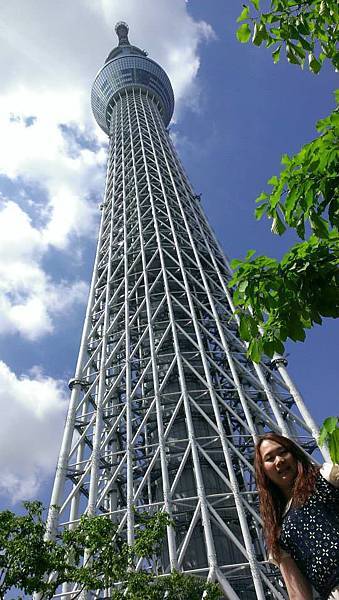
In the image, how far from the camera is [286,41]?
501 centimetres

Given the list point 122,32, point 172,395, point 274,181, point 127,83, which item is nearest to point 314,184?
point 274,181

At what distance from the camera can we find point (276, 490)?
349 cm

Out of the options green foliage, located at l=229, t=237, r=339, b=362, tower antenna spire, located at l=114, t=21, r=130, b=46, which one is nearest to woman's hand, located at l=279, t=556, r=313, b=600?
green foliage, located at l=229, t=237, r=339, b=362

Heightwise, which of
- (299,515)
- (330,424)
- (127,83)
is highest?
(127,83)

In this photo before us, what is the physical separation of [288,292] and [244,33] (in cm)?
287

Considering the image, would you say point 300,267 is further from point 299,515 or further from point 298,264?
point 299,515

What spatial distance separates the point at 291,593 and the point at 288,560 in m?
0.19

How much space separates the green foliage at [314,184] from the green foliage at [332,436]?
1.58 m

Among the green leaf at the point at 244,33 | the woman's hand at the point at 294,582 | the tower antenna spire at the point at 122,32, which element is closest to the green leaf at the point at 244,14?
the green leaf at the point at 244,33

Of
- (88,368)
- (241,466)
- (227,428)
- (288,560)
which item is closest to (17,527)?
(288,560)

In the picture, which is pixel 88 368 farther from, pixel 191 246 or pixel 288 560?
pixel 288 560

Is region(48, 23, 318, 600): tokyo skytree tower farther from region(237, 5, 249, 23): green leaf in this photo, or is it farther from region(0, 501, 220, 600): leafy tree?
region(237, 5, 249, 23): green leaf

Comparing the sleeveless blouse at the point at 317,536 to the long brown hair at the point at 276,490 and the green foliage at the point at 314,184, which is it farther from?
the green foliage at the point at 314,184

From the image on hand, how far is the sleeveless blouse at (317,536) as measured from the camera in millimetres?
2904
